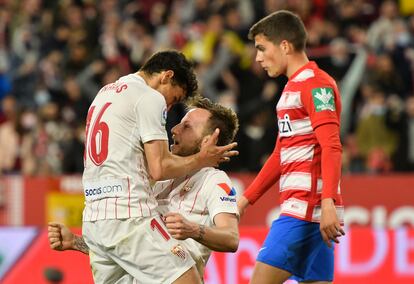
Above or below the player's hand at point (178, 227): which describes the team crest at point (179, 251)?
A: below

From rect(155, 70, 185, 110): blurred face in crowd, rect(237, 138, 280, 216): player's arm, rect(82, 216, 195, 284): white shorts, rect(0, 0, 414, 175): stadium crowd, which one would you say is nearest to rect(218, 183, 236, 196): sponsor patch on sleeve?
rect(82, 216, 195, 284): white shorts

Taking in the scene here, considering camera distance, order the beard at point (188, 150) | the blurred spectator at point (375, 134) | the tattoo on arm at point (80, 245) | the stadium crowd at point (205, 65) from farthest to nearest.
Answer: the stadium crowd at point (205, 65), the blurred spectator at point (375, 134), the tattoo on arm at point (80, 245), the beard at point (188, 150)

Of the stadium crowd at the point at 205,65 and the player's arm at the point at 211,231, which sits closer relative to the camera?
the player's arm at the point at 211,231

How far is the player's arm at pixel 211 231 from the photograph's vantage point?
197 inches

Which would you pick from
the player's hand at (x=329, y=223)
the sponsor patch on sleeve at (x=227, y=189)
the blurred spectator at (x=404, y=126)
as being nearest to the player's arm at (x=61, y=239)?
the sponsor patch on sleeve at (x=227, y=189)

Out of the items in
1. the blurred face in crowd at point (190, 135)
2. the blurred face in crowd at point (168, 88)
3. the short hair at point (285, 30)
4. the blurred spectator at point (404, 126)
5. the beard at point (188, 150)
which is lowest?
the blurred spectator at point (404, 126)

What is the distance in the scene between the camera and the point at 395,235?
9070 millimetres

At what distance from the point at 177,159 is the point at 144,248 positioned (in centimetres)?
48

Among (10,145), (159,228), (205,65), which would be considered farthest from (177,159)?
(10,145)

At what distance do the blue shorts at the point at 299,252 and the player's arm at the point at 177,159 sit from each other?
0.71m

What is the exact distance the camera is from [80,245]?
5.78m

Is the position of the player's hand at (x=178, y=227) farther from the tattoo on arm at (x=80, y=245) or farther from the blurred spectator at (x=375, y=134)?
the blurred spectator at (x=375, y=134)

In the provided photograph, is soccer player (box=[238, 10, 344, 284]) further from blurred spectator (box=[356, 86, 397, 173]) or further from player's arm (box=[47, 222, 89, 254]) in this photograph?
blurred spectator (box=[356, 86, 397, 173])

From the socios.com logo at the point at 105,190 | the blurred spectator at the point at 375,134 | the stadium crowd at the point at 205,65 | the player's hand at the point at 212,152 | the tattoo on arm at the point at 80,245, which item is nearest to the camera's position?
the socios.com logo at the point at 105,190
